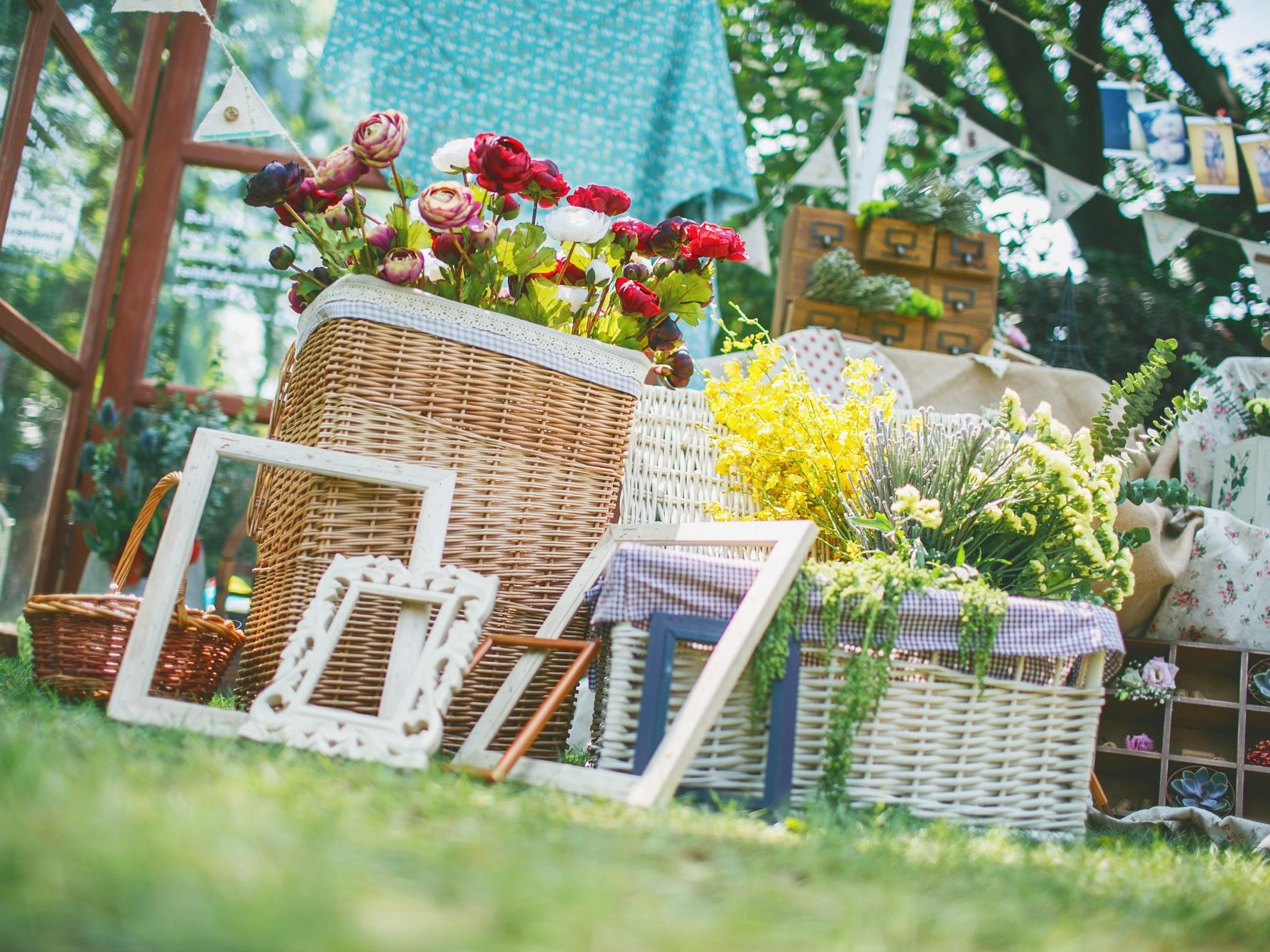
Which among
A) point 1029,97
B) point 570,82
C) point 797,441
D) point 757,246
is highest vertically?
point 1029,97

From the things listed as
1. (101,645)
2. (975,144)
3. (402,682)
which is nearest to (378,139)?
(402,682)

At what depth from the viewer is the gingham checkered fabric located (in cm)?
145

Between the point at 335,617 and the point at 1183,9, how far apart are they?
269 inches

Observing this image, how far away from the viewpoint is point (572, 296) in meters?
1.86

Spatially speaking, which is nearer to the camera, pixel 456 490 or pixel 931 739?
pixel 931 739

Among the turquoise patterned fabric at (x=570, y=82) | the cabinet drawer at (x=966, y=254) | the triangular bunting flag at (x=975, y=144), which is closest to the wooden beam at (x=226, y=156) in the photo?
the turquoise patterned fabric at (x=570, y=82)

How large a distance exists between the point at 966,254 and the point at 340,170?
236 cm

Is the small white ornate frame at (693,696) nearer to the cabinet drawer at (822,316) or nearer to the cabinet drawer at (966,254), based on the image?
the cabinet drawer at (822,316)

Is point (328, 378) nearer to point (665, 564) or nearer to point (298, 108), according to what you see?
point (665, 564)

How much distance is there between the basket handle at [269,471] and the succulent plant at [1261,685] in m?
1.95

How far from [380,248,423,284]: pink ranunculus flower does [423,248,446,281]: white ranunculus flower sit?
55 millimetres

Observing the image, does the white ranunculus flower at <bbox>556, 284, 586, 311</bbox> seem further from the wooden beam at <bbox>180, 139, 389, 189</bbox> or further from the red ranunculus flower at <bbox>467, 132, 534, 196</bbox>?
the wooden beam at <bbox>180, 139, 389, 189</bbox>

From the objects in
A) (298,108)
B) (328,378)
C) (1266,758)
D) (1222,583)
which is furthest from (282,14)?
(1266,758)

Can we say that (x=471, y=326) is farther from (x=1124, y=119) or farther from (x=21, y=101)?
(x=1124, y=119)
